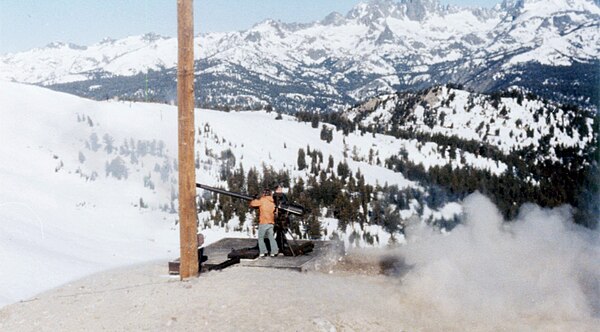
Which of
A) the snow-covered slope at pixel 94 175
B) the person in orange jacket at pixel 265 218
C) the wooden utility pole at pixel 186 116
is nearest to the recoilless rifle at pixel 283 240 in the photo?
the person in orange jacket at pixel 265 218

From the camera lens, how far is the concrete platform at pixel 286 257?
43.3 feet

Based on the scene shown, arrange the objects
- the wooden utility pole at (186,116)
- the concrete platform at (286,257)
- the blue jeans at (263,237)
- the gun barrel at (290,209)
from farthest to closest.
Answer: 1. the gun barrel at (290,209)
2. the blue jeans at (263,237)
3. the concrete platform at (286,257)
4. the wooden utility pole at (186,116)

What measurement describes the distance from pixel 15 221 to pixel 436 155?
40.2 metres

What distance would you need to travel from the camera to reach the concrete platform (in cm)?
1319

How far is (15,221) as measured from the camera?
56.9 ft

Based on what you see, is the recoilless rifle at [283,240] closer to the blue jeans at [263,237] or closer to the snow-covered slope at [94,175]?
the blue jeans at [263,237]

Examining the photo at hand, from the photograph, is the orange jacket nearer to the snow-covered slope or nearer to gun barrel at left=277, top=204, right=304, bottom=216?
gun barrel at left=277, top=204, right=304, bottom=216

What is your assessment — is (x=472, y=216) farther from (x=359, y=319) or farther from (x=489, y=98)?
(x=489, y=98)

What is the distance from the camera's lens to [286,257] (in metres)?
14.2

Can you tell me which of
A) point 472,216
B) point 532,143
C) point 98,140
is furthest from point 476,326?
point 532,143

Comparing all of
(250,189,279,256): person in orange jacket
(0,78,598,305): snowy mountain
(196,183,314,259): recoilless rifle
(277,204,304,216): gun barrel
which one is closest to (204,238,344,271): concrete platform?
(196,183,314,259): recoilless rifle

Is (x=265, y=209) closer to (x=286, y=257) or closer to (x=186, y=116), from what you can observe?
(x=286, y=257)

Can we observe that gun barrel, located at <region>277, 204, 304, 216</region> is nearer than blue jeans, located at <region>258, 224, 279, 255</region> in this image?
No

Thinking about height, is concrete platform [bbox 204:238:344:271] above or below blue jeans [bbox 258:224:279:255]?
below
